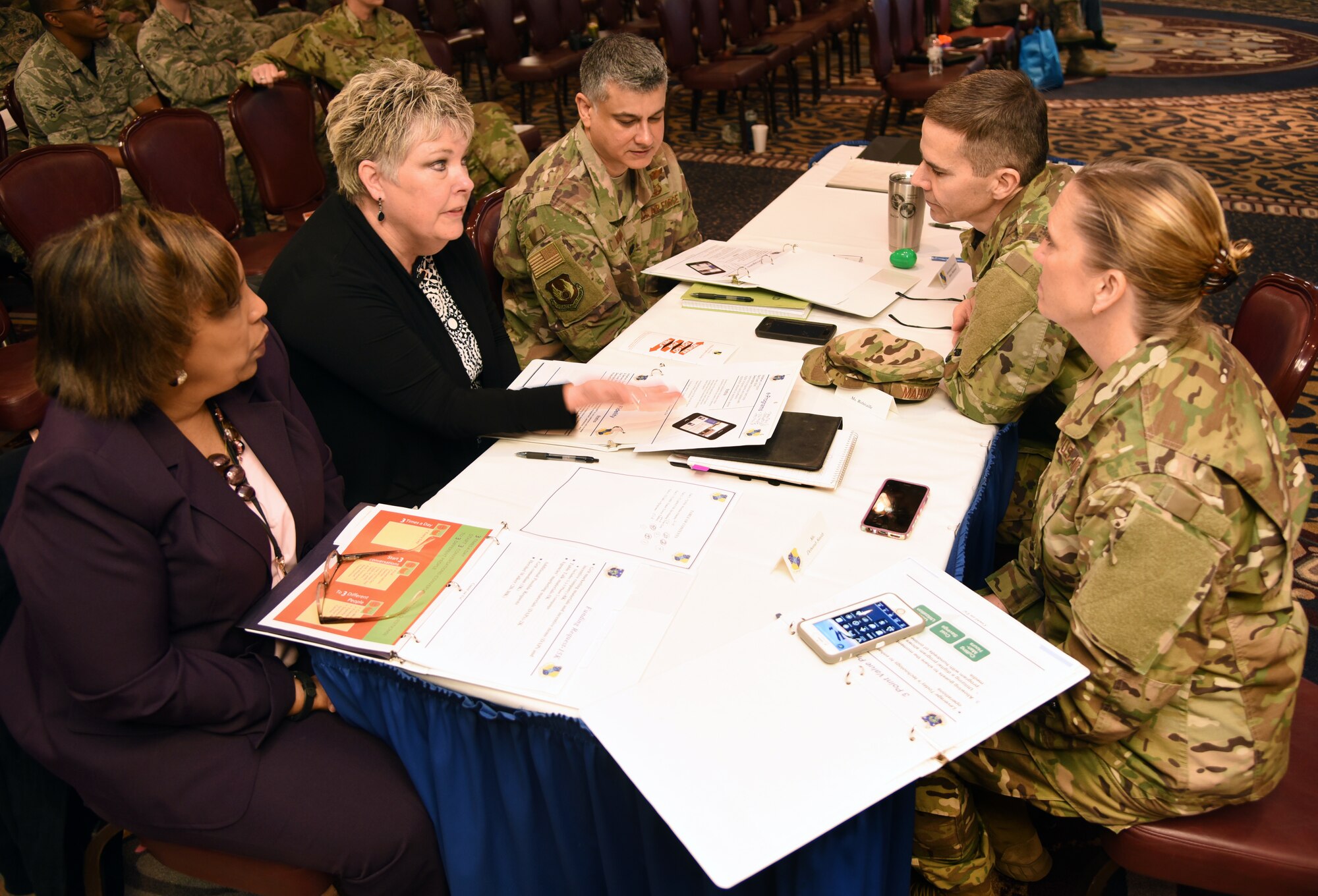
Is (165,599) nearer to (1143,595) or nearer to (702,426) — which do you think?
(702,426)

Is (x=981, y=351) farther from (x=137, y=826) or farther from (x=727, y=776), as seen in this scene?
(x=137, y=826)

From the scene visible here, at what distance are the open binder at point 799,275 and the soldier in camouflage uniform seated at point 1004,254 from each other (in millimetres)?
246

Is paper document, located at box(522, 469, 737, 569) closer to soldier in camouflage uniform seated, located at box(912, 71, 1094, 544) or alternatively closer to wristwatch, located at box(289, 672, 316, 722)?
wristwatch, located at box(289, 672, 316, 722)

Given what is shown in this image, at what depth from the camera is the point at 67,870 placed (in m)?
1.50

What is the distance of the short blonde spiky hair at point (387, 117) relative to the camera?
1.77m

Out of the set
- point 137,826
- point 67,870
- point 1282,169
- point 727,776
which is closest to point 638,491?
point 727,776

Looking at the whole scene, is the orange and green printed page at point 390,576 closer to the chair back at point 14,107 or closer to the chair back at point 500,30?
the chair back at point 14,107

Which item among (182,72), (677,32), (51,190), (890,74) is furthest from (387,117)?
(890,74)

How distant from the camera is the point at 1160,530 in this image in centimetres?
113

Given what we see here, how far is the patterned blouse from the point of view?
210 cm

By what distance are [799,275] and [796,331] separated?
314 millimetres

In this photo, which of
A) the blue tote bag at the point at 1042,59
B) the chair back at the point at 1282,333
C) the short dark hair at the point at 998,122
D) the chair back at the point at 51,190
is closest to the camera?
the chair back at the point at 1282,333

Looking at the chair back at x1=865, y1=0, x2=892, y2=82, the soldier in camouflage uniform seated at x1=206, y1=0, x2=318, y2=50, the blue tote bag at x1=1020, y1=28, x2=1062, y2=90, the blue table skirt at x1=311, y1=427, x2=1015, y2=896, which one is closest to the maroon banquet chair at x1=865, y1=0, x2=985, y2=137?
the chair back at x1=865, y1=0, x2=892, y2=82

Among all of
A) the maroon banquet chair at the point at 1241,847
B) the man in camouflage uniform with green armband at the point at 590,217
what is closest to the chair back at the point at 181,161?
the man in camouflage uniform with green armband at the point at 590,217
